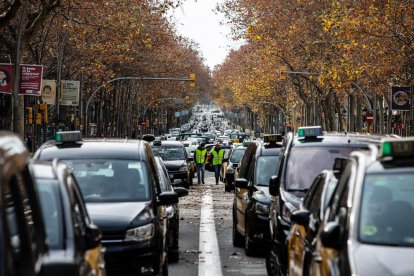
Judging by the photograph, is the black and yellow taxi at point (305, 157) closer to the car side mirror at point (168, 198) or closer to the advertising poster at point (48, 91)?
the car side mirror at point (168, 198)

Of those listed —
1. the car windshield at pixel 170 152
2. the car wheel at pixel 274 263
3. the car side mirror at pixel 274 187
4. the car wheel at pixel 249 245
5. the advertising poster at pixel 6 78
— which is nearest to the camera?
the car wheel at pixel 274 263

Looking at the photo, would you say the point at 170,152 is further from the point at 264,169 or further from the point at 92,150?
the point at 92,150

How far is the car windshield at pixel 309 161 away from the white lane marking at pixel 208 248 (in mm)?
1729

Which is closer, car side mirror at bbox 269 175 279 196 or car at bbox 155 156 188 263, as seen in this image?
car side mirror at bbox 269 175 279 196

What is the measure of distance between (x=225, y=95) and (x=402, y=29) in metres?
116

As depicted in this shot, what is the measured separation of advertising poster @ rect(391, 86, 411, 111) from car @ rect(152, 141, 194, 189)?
9620 millimetres

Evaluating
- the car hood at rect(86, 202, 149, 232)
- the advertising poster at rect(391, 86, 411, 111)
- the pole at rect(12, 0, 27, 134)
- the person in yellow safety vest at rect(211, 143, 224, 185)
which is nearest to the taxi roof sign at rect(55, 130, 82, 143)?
the car hood at rect(86, 202, 149, 232)

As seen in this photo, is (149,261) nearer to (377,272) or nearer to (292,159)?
(292,159)

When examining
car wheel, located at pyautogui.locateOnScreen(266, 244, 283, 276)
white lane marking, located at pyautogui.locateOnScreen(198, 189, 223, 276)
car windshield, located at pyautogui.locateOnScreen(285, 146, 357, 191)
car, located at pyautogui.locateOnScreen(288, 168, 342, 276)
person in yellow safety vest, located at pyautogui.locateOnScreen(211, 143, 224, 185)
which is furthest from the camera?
person in yellow safety vest, located at pyautogui.locateOnScreen(211, 143, 224, 185)

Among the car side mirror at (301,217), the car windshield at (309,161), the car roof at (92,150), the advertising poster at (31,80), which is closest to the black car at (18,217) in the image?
the car side mirror at (301,217)

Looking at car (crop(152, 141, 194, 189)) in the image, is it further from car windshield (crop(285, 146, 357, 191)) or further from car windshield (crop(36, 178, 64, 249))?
car windshield (crop(36, 178, 64, 249))

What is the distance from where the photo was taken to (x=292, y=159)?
14.5 m

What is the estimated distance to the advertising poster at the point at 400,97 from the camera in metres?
45.9

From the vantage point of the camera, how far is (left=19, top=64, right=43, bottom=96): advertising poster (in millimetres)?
34031
